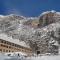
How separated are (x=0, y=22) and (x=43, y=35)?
40167 mm

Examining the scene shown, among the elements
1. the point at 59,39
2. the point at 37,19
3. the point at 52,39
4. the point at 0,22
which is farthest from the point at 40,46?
the point at 0,22

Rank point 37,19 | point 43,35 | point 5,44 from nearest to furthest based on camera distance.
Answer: point 5,44, point 43,35, point 37,19

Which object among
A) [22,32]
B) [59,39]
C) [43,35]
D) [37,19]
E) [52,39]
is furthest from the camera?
[37,19]

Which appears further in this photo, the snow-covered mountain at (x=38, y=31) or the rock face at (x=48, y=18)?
the rock face at (x=48, y=18)

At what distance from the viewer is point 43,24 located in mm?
93562

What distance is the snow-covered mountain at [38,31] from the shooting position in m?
65.5

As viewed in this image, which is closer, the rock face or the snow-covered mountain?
the snow-covered mountain

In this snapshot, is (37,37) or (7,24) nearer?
(37,37)

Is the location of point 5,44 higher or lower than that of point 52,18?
lower

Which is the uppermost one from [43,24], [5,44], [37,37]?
[43,24]

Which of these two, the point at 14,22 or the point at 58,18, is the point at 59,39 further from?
the point at 14,22

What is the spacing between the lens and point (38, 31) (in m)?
77.8

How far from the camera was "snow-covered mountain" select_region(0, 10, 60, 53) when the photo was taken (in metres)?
65.5

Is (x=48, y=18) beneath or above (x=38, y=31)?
above
